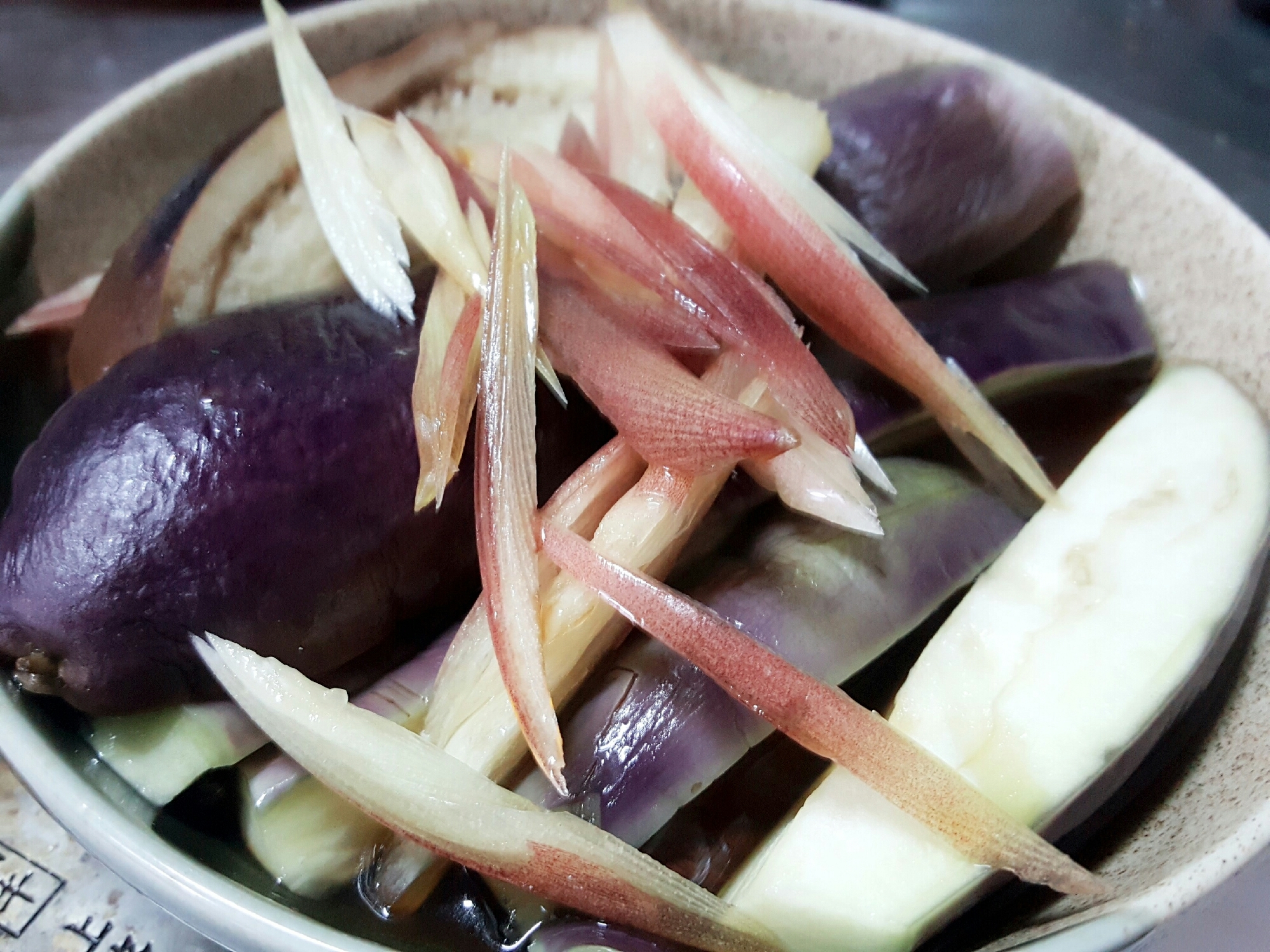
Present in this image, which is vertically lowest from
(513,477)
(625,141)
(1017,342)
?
(1017,342)

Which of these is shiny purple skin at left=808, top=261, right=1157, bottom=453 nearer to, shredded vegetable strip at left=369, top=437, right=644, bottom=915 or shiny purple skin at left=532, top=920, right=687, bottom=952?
shredded vegetable strip at left=369, top=437, right=644, bottom=915

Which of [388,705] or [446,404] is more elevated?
[446,404]

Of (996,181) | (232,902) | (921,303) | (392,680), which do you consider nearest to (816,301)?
(921,303)

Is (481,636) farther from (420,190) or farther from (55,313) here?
(55,313)

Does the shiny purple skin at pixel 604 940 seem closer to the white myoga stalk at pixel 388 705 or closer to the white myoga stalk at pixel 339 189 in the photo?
the white myoga stalk at pixel 388 705

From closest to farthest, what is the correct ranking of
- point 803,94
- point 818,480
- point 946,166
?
point 818,480 → point 946,166 → point 803,94

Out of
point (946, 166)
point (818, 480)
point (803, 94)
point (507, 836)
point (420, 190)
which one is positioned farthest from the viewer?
point (803, 94)

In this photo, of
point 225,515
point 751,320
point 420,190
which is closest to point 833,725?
point 751,320

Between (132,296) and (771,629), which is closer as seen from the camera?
(771,629)
